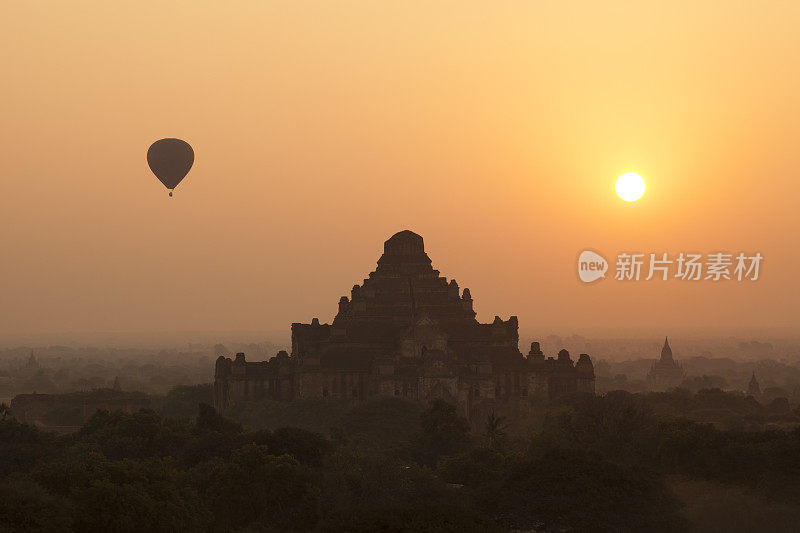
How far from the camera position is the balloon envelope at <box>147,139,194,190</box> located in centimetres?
12612

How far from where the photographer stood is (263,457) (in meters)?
70.8

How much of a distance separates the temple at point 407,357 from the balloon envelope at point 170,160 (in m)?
18.2

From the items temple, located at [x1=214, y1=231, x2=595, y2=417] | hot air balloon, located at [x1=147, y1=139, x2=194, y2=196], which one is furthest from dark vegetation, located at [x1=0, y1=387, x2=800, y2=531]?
hot air balloon, located at [x1=147, y1=139, x2=194, y2=196]

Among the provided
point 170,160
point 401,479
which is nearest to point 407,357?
point 170,160

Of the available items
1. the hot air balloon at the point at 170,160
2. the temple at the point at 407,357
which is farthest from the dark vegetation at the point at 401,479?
the hot air balloon at the point at 170,160

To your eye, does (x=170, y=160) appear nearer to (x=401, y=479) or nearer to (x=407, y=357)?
(x=407, y=357)

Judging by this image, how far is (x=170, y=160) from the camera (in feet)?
414

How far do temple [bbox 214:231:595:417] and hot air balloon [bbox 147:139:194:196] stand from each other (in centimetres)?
1814

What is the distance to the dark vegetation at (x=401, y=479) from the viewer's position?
59.7 meters

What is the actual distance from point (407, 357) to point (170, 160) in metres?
29.5

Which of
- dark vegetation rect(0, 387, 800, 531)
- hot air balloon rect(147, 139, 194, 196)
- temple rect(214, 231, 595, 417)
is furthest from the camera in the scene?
hot air balloon rect(147, 139, 194, 196)

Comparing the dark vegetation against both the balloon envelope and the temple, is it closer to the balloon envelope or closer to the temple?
the temple

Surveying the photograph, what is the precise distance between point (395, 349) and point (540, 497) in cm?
5960

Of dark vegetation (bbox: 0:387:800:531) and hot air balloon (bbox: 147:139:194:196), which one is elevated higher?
hot air balloon (bbox: 147:139:194:196)
